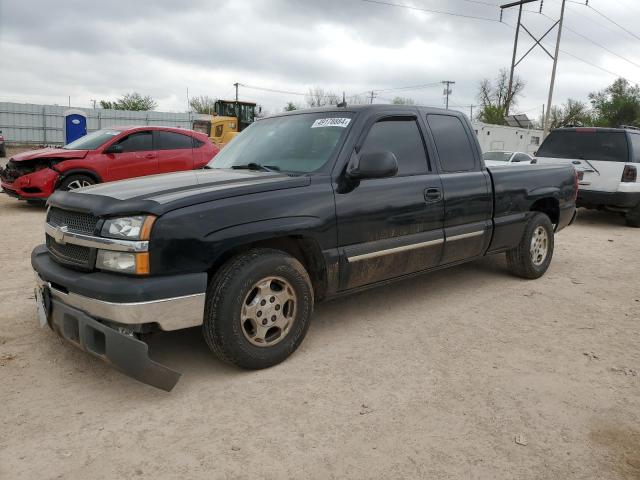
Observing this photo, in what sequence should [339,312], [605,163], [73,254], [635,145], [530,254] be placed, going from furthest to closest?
[635,145]
[605,163]
[530,254]
[339,312]
[73,254]

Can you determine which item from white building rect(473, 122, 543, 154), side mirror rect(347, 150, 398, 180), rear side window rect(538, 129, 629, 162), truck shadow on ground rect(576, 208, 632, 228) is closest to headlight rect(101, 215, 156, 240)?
side mirror rect(347, 150, 398, 180)

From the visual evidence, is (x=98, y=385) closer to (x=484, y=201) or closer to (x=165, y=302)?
(x=165, y=302)

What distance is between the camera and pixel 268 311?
326cm

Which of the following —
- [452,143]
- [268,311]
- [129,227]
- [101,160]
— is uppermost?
[452,143]

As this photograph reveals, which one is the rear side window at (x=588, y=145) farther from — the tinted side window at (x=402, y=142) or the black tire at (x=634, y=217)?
the tinted side window at (x=402, y=142)

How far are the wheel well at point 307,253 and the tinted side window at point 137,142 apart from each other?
730 cm

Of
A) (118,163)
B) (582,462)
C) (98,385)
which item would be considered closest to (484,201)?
(582,462)

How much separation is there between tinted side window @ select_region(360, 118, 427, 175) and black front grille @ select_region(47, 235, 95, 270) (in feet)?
6.79

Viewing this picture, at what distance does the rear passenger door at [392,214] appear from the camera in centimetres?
370

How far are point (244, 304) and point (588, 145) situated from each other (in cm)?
891

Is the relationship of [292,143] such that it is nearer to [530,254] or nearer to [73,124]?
[530,254]

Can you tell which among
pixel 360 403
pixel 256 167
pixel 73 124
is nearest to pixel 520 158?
pixel 73 124

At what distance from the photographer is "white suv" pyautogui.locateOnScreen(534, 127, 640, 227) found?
923 cm

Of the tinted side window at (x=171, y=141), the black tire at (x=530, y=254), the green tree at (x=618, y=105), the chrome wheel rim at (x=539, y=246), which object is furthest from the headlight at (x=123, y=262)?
the green tree at (x=618, y=105)
